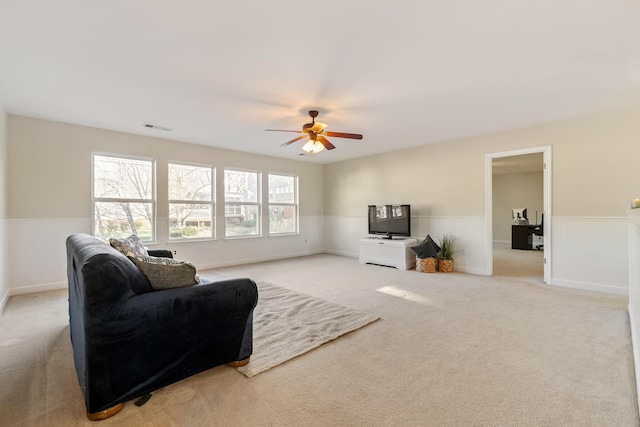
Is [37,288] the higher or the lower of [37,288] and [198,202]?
the lower

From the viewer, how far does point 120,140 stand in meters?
4.91

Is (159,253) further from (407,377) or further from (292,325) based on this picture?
(407,377)

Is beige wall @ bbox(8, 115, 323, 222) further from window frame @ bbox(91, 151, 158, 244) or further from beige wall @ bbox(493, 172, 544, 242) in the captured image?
beige wall @ bbox(493, 172, 544, 242)

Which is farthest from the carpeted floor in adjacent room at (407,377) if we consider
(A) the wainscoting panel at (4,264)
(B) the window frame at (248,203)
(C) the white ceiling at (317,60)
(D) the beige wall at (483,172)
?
(B) the window frame at (248,203)

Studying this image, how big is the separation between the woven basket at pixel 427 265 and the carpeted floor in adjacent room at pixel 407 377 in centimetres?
185

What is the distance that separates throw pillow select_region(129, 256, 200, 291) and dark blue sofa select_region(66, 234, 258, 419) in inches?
1.8

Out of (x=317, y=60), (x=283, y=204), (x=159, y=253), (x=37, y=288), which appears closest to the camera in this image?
(x=317, y=60)

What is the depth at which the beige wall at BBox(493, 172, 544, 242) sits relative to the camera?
361 inches

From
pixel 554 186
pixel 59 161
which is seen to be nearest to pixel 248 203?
pixel 59 161

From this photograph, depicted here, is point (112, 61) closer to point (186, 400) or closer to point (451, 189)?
point (186, 400)

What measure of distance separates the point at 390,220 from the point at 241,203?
127 inches

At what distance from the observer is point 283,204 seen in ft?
23.9

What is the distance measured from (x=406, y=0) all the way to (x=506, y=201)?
9.68 metres

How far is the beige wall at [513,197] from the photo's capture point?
916cm
